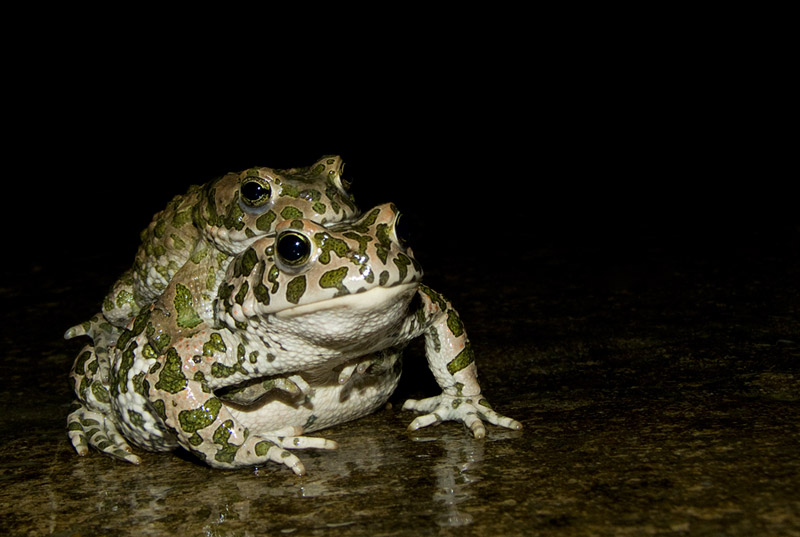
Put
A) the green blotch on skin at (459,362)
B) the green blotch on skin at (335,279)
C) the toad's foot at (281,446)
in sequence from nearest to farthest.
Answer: the green blotch on skin at (335,279)
the toad's foot at (281,446)
the green blotch on skin at (459,362)

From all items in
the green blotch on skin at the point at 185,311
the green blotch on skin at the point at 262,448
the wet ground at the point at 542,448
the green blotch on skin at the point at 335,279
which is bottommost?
the wet ground at the point at 542,448

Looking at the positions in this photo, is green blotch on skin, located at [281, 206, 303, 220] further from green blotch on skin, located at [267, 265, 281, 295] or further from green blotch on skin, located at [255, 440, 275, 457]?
green blotch on skin, located at [255, 440, 275, 457]

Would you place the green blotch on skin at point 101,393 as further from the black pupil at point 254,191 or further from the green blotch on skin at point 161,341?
the black pupil at point 254,191

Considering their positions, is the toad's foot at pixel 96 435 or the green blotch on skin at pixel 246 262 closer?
the green blotch on skin at pixel 246 262

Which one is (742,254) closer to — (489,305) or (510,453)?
(489,305)

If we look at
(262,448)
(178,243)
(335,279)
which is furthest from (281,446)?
(178,243)

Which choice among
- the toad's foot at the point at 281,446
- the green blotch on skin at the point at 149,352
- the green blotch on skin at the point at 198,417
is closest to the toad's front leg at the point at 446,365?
the toad's foot at the point at 281,446

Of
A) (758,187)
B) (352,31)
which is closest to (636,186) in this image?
(758,187)

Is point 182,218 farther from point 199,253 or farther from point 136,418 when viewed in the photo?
point 136,418
